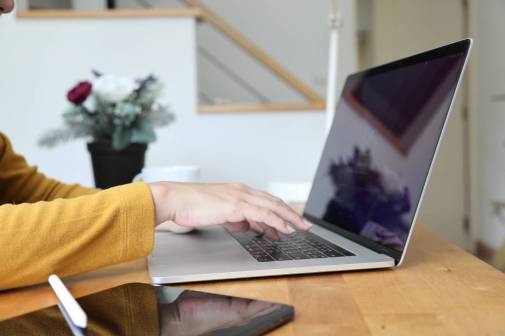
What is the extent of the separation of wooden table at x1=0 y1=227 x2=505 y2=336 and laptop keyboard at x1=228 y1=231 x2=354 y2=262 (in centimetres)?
5

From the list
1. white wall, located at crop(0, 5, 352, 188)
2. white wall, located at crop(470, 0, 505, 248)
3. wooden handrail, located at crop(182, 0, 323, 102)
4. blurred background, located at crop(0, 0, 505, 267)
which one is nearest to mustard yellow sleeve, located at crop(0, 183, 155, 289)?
blurred background, located at crop(0, 0, 505, 267)

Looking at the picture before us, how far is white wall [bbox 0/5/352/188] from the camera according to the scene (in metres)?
2.22

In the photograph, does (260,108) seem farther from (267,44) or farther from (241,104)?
(267,44)

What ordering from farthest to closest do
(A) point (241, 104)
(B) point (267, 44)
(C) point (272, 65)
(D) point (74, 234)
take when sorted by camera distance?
(B) point (267, 44), (A) point (241, 104), (C) point (272, 65), (D) point (74, 234)

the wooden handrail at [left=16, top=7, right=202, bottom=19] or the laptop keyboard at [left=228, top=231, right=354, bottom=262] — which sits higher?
the wooden handrail at [left=16, top=7, right=202, bottom=19]

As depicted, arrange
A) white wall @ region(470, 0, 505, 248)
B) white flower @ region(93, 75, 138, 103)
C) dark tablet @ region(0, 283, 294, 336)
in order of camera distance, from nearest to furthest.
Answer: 1. dark tablet @ region(0, 283, 294, 336)
2. white flower @ region(93, 75, 138, 103)
3. white wall @ region(470, 0, 505, 248)

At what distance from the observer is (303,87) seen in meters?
2.50

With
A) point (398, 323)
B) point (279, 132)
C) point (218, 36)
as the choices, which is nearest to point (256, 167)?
point (279, 132)

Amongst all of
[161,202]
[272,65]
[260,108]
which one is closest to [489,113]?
[272,65]

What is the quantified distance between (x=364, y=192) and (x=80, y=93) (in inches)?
26.7

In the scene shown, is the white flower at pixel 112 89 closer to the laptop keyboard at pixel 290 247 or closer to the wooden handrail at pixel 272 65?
the laptop keyboard at pixel 290 247

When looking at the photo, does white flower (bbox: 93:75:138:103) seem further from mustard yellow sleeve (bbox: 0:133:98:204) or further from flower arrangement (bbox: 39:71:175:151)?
mustard yellow sleeve (bbox: 0:133:98:204)

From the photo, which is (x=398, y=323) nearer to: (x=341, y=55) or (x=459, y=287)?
(x=459, y=287)

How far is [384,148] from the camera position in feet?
2.31
